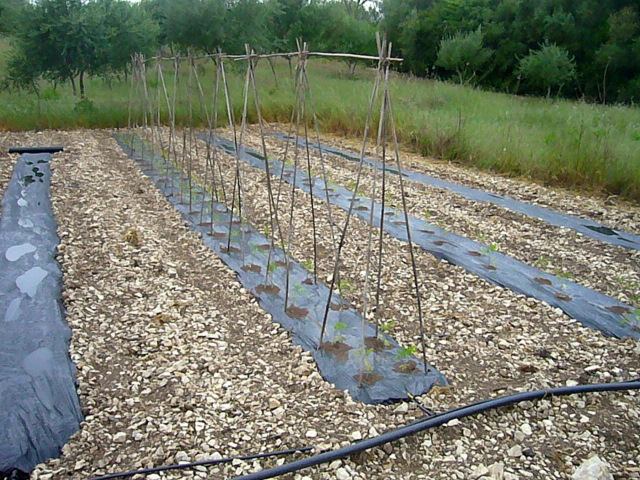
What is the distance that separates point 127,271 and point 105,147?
16.7ft

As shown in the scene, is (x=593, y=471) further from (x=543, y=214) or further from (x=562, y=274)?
(x=543, y=214)

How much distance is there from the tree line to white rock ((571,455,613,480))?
914 centimetres

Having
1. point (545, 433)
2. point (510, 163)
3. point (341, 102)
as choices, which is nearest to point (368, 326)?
point (545, 433)

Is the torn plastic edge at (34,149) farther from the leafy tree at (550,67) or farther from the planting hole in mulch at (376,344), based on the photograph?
the leafy tree at (550,67)

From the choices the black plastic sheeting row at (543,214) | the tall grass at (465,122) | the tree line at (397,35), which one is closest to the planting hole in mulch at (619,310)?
the black plastic sheeting row at (543,214)

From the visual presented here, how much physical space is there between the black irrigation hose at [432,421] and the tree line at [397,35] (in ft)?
28.2

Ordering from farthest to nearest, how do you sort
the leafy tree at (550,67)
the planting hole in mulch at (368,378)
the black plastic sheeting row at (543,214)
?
the leafy tree at (550,67)
the black plastic sheeting row at (543,214)
the planting hole in mulch at (368,378)

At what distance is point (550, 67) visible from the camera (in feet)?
50.8

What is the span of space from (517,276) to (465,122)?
15.9 feet

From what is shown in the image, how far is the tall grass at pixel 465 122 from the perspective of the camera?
620 centimetres

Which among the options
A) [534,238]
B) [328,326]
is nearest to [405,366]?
[328,326]

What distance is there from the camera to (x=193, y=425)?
7.55 feet

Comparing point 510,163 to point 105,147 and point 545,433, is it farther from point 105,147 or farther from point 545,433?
point 105,147

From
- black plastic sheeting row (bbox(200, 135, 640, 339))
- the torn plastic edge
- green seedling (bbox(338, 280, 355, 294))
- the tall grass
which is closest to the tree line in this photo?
the tall grass
